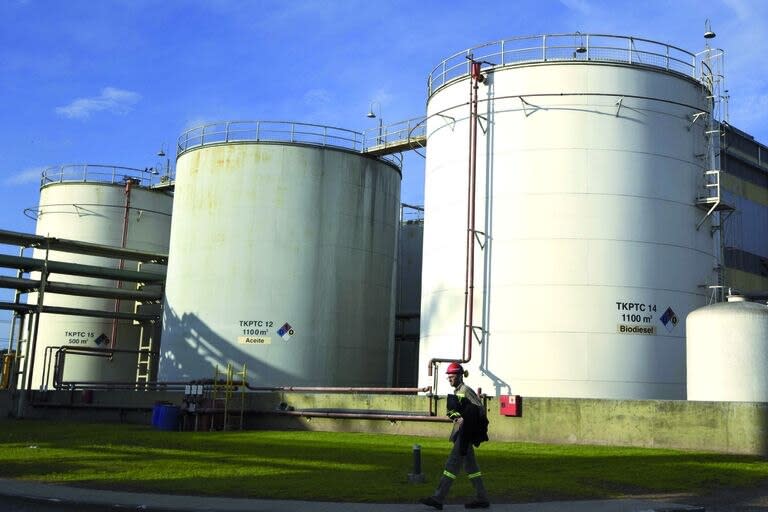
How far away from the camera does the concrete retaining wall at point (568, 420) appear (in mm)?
18031

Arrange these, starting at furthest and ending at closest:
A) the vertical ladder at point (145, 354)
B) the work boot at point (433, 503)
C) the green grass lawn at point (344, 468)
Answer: the vertical ladder at point (145, 354), the green grass lawn at point (344, 468), the work boot at point (433, 503)

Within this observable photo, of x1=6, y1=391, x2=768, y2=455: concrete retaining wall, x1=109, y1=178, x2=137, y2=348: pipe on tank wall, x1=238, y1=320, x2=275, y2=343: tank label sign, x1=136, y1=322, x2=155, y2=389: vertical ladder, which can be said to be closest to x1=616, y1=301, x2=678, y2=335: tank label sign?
x1=6, y1=391, x2=768, y2=455: concrete retaining wall

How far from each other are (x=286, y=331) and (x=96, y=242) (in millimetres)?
14442

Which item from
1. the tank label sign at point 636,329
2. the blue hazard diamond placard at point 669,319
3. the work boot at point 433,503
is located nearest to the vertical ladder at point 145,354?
the tank label sign at point 636,329

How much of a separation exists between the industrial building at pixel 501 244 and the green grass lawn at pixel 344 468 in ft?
13.9

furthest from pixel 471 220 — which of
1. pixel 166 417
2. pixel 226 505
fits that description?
pixel 226 505

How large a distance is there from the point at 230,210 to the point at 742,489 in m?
22.9

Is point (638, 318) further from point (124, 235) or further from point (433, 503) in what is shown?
point (124, 235)

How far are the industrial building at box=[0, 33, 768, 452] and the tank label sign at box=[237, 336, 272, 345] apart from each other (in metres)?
0.06

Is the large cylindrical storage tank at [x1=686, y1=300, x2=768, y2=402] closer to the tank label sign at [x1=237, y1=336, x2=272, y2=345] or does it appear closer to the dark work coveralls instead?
the dark work coveralls

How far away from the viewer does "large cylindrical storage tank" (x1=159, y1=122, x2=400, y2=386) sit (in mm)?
30891

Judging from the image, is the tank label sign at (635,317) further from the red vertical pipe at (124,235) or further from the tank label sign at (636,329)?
the red vertical pipe at (124,235)

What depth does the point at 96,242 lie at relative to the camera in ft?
132

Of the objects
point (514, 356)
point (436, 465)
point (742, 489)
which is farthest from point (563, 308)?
point (742, 489)
